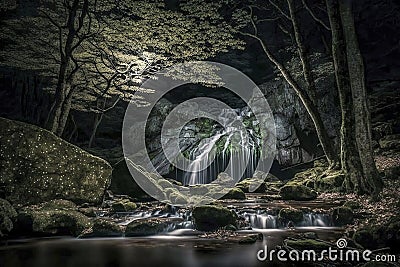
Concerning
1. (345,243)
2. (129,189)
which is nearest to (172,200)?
(129,189)

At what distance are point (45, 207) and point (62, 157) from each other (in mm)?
1775

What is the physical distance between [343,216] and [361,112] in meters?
2.97

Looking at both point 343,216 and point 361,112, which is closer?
point 343,216

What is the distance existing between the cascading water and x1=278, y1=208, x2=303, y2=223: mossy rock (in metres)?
13.1

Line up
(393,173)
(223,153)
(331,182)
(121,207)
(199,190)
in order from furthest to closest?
(223,153)
(199,190)
(331,182)
(121,207)
(393,173)

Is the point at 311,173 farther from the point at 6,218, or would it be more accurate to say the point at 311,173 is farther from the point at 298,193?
the point at 6,218

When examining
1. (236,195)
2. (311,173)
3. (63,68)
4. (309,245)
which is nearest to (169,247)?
(309,245)

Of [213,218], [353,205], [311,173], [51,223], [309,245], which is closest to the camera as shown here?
[309,245]

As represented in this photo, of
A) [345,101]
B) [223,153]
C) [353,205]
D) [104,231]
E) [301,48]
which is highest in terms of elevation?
[301,48]

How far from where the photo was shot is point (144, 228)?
700cm

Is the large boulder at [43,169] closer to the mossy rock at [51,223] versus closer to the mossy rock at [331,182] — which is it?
the mossy rock at [51,223]

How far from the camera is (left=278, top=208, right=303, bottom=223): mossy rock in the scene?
24.4 feet

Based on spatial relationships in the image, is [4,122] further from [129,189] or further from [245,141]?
[245,141]

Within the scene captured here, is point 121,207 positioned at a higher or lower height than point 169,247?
higher
